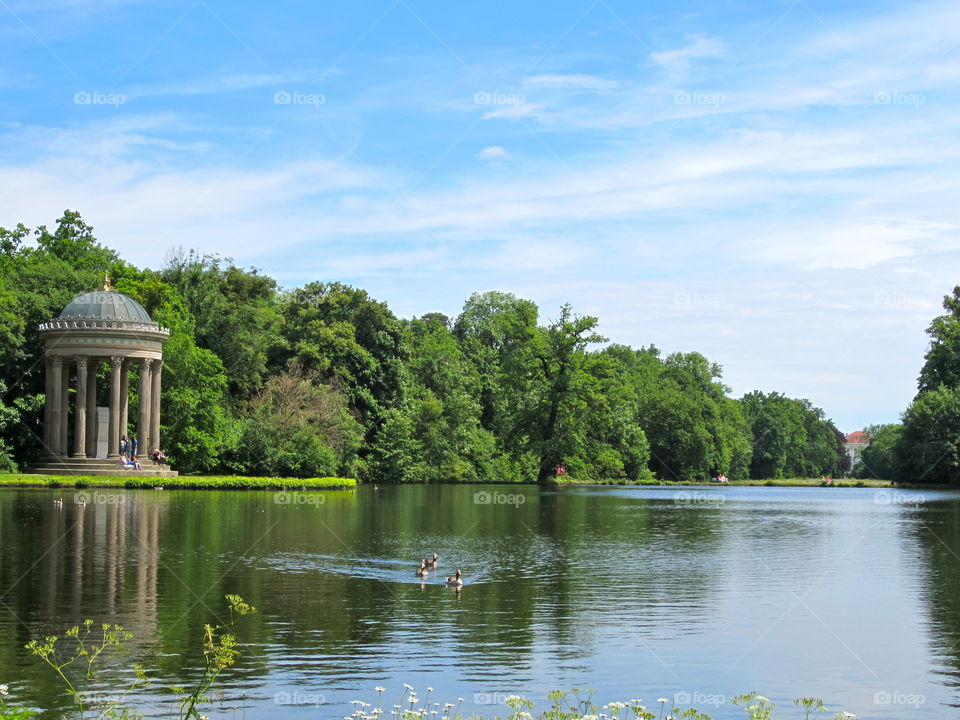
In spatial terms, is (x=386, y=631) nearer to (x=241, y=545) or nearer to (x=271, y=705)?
(x=271, y=705)

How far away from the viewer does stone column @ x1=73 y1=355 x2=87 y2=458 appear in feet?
195

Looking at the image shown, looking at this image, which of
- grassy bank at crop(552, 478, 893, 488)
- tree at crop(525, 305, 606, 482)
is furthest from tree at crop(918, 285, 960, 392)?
tree at crop(525, 305, 606, 482)

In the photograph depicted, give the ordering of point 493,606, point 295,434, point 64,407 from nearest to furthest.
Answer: point 493,606 → point 64,407 → point 295,434

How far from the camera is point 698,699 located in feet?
45.0

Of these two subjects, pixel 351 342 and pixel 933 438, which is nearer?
pixel 351 342

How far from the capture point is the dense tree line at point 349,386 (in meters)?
65.5

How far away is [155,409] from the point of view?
6225 centimetres

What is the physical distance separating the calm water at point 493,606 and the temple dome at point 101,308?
21.9m

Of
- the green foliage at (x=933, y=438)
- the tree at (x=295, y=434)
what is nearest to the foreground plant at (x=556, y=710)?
the tree at (x=295, y=434)

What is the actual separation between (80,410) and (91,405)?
78.0 inches

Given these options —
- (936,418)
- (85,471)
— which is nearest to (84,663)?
(85,471)

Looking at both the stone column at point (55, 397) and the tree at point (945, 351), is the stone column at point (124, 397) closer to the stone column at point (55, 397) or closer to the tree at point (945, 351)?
the stone column at point (55, 397)

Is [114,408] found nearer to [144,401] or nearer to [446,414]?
[144,401]

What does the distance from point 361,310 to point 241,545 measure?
55.9 metres
